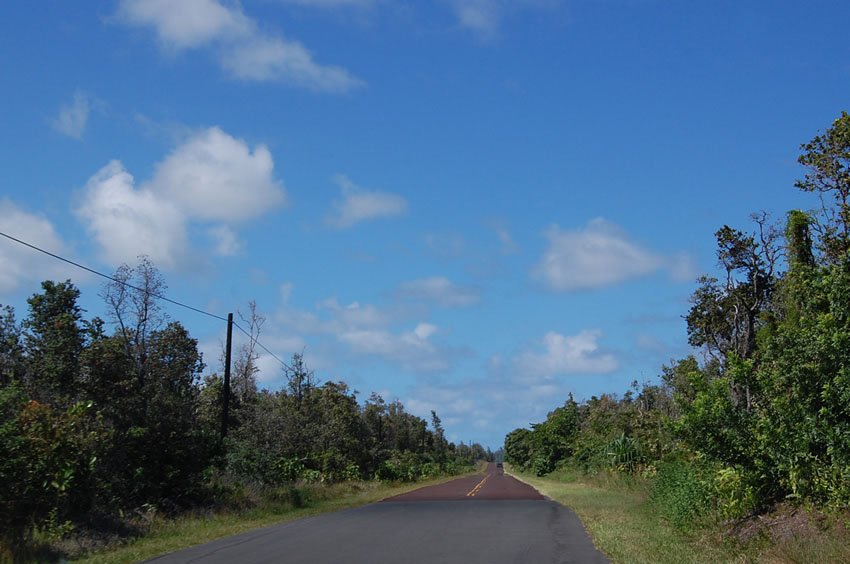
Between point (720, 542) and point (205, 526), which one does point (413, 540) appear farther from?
point (205, 526)

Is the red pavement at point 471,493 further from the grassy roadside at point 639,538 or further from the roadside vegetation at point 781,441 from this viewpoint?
the roadside vegetation at point 781,441

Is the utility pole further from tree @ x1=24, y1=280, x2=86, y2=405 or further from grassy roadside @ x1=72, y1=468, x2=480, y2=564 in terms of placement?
tree @ x1=24, y1=280, x2=86, y2=405

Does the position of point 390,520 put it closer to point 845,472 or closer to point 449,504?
point 449,504

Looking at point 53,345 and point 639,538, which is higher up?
point 53,345

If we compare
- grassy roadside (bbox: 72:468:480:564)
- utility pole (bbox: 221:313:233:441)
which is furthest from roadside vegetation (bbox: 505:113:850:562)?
utility pole (bbox: 221:313:233:441)

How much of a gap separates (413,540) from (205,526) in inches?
303

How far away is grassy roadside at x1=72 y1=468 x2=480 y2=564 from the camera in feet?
51.1

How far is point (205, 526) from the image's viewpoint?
842 inches

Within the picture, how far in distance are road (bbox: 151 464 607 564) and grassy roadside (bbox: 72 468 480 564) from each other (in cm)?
71

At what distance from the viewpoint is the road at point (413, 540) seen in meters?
13.8

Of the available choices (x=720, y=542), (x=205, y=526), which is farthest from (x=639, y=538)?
(x=205, y=526)

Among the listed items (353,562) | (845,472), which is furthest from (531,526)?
(845,472)

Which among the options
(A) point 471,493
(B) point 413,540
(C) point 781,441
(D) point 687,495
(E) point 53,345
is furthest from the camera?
(A) point 471,493

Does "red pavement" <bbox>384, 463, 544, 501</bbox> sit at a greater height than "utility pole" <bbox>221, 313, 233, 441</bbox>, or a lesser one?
lesser
